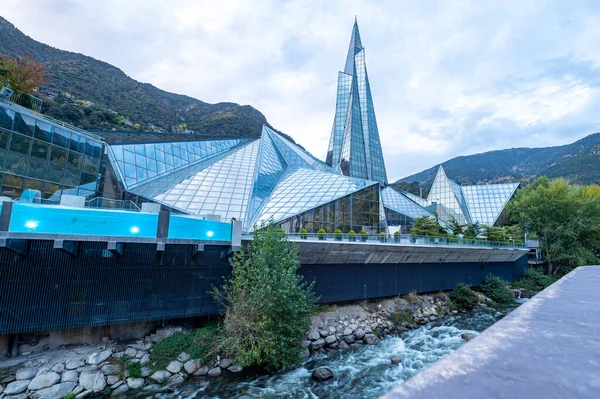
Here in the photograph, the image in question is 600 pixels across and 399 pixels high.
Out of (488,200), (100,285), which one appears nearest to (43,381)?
(100,285)

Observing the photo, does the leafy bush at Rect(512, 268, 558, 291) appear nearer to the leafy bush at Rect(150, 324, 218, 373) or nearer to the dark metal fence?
the leafy bush at Rect(150, 324, 218, 373)

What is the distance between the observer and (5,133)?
1761 centimetres

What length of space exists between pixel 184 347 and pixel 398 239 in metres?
15.7

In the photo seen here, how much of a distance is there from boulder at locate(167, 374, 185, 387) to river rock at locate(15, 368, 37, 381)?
461 centimetres

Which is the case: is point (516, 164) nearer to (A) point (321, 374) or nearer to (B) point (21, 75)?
(A) point (321, 374)

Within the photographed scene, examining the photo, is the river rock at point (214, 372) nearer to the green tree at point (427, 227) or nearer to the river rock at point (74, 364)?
the river rock at point (74, 364)

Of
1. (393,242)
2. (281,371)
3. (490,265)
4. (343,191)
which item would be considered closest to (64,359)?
(281,371)

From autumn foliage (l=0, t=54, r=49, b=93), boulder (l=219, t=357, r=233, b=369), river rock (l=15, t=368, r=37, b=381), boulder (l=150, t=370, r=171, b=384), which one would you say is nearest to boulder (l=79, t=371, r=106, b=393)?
river rock (l=15, t=368, r=37, b=381)

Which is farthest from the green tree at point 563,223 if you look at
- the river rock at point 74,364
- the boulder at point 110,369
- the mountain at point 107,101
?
the mountain at point 107,101

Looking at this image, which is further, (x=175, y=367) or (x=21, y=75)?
(x=21, y=75)

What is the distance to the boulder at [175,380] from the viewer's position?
1171 cm

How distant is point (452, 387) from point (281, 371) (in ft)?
46.4

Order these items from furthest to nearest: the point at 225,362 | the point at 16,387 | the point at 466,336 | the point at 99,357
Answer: the point at 466,336
the point at 225,362
the point at 99,357
the point at 16,387

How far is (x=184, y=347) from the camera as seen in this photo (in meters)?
13.2
